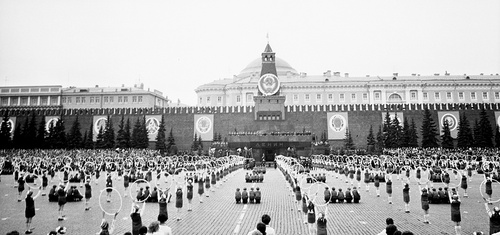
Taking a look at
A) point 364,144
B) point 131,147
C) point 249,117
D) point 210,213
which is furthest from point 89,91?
point 210,213

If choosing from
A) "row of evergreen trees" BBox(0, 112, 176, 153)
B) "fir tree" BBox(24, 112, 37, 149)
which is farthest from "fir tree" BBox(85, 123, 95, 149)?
"fir tree" BBox(24, 112, 37, 149)

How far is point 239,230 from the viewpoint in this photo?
11109mm

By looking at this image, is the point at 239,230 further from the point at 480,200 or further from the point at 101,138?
the point at 101,138

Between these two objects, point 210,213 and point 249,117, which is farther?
point 249,117

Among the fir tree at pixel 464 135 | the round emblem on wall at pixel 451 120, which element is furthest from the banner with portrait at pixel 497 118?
the fir tree at pixel 464 135

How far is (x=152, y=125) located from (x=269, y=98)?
18.5 m

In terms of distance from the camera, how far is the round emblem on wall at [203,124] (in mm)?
58250

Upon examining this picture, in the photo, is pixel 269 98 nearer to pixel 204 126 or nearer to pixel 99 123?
pixel 204 126

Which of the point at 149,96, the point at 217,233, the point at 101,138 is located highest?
the point at 149,96

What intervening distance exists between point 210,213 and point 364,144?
45.1 meters

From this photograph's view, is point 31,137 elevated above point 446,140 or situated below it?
above

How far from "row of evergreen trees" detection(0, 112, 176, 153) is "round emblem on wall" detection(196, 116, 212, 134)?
14.8ft

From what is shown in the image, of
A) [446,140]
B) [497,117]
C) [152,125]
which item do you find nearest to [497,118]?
[497,117]

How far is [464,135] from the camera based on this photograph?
49.9 meters
